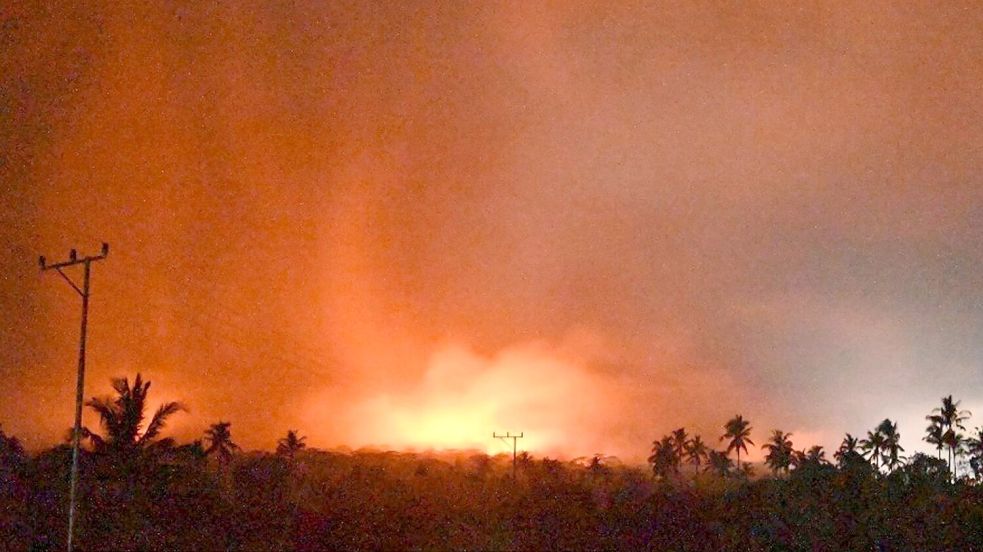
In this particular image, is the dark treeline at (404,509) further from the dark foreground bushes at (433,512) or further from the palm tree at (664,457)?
the palm tree at (664,457)

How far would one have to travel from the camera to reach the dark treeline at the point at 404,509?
2828 cm

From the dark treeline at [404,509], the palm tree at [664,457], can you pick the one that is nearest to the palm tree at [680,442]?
the palm tree at [664,457]

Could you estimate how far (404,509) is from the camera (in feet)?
104

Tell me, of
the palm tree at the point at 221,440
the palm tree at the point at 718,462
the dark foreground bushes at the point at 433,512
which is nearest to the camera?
the dark foreground bushes at the point at 433,512

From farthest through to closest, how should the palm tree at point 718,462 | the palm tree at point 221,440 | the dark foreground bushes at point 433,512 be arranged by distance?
the palm tree at point 718,462
the palm tree at point 221,440
the dark foreground bushes at point 433,512

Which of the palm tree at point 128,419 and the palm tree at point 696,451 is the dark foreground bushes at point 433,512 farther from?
the palm tree at point 696,451

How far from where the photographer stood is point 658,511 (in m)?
34.5

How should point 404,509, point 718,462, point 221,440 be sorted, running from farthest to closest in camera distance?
point 718,462
point 221,440
point 404,509

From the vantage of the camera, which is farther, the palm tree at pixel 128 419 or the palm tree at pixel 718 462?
the palm tree at pixel 718 462

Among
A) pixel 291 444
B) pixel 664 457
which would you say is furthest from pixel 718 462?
pixel 291 444

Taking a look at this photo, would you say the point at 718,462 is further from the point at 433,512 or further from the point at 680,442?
the point at 433,512

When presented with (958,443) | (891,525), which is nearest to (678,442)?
(958,443)

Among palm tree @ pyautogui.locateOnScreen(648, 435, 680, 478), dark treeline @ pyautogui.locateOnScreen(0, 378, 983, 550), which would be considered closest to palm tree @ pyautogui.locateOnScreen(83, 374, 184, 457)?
dark treeline @ pyautogui.locateOnScreen(0, 378, 983, 550)

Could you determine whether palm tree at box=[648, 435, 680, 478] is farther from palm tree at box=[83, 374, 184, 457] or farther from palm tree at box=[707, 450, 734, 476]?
palm tree at box=[83, 374, 184, 457]
